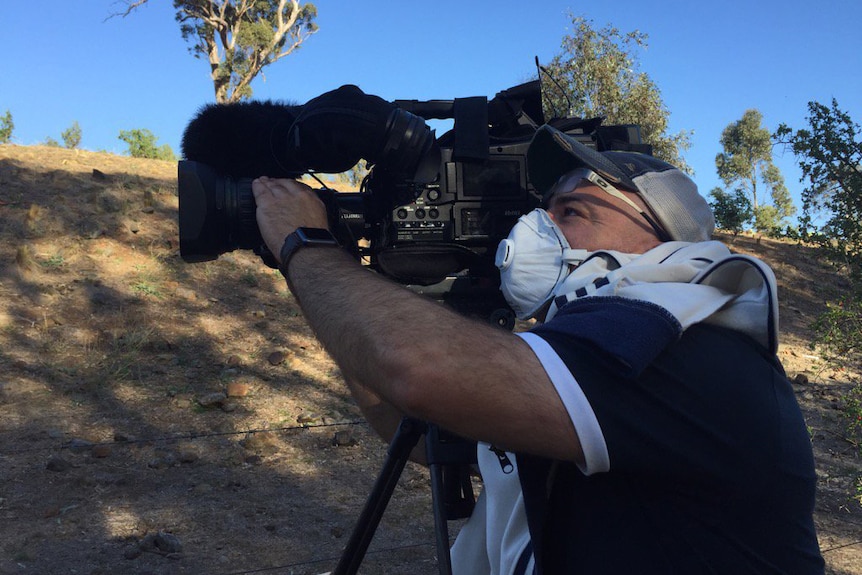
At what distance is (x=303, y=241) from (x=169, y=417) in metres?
4.52

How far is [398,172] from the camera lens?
6.86ft

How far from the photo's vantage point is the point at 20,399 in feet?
17.4

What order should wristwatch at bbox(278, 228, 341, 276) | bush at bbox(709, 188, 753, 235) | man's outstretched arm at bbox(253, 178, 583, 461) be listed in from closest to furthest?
man's outstretched arm at bbox(253, 178, 583, 461)
wristwatch at bbox(278, 228, 341, 276)
bush at bbox(709, 188, 753, 235)

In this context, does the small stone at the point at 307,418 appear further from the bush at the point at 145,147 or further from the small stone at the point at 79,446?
the bush at the point at 145,147

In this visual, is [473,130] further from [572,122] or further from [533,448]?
[533,448]

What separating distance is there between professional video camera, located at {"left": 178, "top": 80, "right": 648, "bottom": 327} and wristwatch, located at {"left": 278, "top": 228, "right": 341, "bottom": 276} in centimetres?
40

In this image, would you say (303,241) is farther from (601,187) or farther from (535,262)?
(601,187)

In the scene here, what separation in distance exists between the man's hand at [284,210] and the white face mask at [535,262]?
388 mm

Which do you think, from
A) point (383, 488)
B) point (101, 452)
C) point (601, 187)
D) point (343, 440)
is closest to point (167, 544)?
point (101, 452)

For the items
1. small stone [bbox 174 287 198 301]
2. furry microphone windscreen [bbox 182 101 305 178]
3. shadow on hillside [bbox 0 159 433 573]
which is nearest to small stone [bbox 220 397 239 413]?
shadow on hillside [bbox 0 159 433 573]

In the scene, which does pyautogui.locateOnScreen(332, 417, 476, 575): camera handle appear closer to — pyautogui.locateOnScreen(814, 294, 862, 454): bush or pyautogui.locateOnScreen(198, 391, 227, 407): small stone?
pyautogui.locateOnScreen(814, 294, 862, 454): bush

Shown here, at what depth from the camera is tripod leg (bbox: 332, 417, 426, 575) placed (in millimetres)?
1761

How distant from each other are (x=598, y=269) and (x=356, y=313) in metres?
0.52

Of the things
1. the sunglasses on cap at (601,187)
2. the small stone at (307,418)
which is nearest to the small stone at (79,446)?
the small stone at (307,418)
